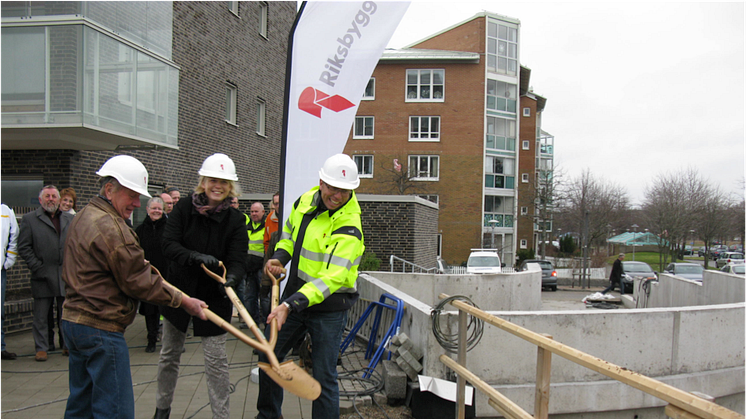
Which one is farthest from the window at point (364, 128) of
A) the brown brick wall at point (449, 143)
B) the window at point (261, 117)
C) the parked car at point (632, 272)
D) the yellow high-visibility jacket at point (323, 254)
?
the yellow high-visibility jacket at point (323, 254)

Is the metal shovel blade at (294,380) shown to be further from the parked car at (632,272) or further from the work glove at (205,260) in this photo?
the parked car at (632,272)

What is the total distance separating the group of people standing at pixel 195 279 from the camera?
9.74 ft

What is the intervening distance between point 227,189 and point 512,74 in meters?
40.0

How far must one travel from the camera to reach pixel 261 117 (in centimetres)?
1880

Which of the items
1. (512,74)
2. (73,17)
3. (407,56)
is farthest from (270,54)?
(512,74)

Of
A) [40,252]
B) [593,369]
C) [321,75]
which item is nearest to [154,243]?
[40,252]

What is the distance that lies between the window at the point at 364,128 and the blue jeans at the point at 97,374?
117 feet

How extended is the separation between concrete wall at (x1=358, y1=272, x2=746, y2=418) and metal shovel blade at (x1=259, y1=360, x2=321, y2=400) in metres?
2.48

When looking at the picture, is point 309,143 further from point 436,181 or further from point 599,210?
point 599,210

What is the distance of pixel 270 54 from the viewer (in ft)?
61.5

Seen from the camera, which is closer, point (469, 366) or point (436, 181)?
point (469, 366)

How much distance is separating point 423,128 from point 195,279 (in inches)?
1382

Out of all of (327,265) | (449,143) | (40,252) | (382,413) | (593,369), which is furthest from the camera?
(449,143)

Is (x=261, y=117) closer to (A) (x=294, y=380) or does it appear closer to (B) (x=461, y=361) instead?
(B) (x=461, y=361)
